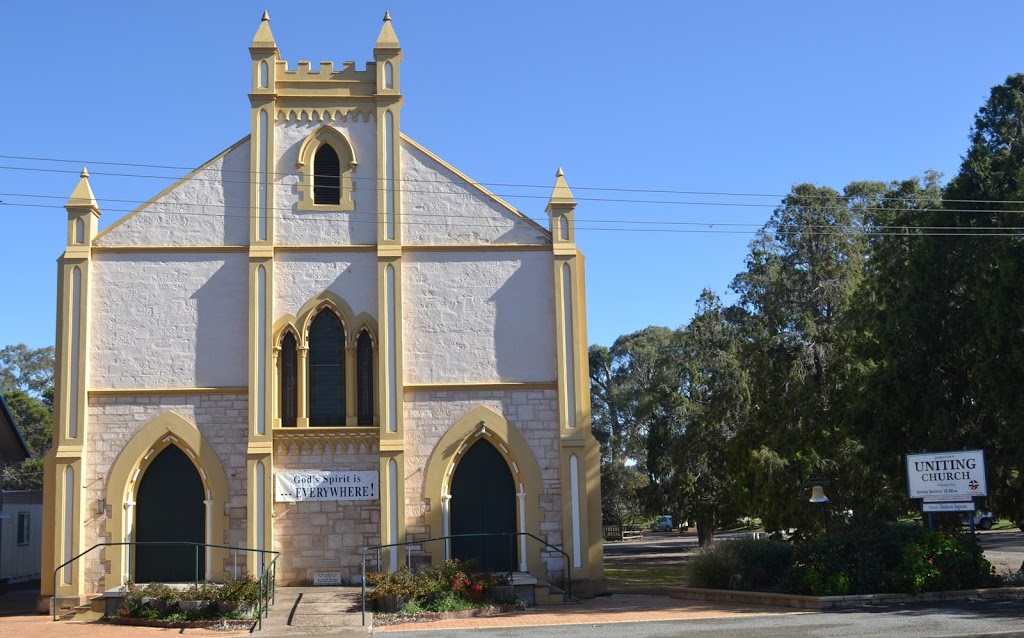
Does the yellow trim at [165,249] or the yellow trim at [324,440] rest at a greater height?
the yellow trim at [165,249]

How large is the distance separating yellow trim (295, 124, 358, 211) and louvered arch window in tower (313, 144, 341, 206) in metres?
0.08

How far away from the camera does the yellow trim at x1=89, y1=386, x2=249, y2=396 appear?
72.2 feet

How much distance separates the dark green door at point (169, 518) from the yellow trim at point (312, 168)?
19.5ft

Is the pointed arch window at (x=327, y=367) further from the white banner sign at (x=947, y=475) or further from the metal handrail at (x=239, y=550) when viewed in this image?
the white banner sign at (x=947, y=475)

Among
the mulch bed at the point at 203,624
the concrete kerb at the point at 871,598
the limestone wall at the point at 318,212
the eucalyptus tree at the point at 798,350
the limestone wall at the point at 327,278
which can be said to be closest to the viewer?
the concrete kerb at the point at 871,598

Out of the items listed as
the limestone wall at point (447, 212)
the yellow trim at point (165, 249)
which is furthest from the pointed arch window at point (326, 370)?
the limestone wall at point (447, 212)

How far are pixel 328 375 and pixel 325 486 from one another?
2384 mm

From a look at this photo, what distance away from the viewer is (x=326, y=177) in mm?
23406

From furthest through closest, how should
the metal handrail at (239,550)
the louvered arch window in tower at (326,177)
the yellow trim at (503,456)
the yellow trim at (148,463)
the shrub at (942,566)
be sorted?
the louvered arch window in tower at (326,177) → the yellow trim at (503,456) → the yellow trim at (148,463) → the metal handrail at (239,550) → the shrub at (942,566)

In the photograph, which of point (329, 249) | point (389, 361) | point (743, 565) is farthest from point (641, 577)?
point (329, 249)

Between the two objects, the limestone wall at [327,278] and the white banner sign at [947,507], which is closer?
the white banner sign at [947,507]

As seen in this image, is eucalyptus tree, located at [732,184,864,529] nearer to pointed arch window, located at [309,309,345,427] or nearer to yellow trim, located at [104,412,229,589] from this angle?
pointed arch window, located at [309,309,345,427]

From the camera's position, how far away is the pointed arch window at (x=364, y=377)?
74.2 feet

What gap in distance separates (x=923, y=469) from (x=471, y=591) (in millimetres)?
8783
